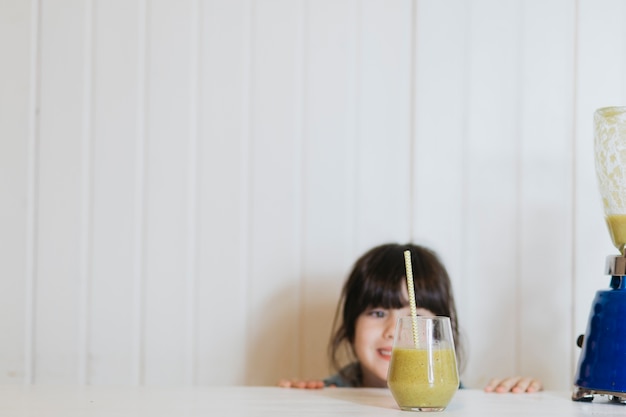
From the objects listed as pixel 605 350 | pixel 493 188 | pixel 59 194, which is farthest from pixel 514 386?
pixel 59 194

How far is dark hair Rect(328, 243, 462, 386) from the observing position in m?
1.68

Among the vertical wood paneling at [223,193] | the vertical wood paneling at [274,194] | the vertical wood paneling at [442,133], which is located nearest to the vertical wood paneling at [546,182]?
the vertical wood paneling at [442,133]

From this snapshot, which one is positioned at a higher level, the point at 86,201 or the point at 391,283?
the point at 86,201

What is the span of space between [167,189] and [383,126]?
0.45 metres

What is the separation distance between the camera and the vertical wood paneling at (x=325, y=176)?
182 centimetres

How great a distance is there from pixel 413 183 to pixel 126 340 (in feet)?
2.13

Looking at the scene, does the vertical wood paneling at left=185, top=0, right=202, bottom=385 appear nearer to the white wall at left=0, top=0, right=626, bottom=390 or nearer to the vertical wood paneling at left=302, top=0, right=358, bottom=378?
the white wall at left=0, top=0, right=626, bottom=390

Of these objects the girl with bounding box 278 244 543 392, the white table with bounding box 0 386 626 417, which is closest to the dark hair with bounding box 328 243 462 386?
the girl with bounding box 278 244 543 392

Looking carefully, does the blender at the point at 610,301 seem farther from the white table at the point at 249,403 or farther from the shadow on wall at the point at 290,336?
the shadow on wall at the point at 290,336

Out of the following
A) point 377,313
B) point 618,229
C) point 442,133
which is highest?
point 442,133

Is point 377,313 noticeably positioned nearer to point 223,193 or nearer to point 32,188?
point 223,193

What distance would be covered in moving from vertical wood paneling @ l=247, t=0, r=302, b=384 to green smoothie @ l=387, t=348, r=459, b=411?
612 mm

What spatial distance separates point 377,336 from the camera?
1.67 m

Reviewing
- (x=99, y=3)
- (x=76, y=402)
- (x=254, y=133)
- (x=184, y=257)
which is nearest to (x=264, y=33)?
(x=254, y=133)
